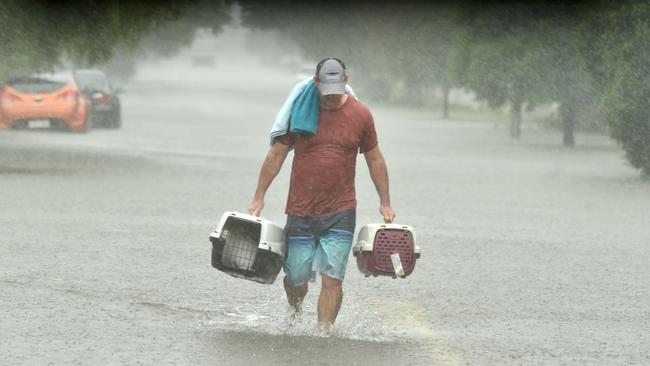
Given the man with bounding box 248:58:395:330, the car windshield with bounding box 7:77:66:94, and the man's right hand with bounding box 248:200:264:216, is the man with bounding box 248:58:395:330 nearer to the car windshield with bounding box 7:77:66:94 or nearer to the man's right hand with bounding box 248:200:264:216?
the man's right hand with bounding box 248:200:264:216

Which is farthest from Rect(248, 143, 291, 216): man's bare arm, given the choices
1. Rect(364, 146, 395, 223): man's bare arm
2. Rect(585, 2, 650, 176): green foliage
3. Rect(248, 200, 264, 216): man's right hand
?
Rect(585, 2, 650, 176): green foliage

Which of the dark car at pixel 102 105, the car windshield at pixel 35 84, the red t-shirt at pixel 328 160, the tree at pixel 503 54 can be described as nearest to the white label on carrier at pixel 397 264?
the red t-shirt at pixel 328 160

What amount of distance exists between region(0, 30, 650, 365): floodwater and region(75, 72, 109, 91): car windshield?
11.4 meters

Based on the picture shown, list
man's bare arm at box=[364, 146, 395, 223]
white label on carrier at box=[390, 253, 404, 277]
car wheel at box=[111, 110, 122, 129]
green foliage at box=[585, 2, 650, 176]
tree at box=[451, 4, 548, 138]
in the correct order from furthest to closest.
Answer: car wheel at box=[111, 110, 122, 129], tree at box=[451, 4, 548, 138], green foliage at box=[585, 2, 650, 176], man's bare arm at box=[364, 146, 395, 223], white label on carrier at box=[390, 253, 404, 277]

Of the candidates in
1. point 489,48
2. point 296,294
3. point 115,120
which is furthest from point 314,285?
point 115,120

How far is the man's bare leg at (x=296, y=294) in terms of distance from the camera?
924 cm

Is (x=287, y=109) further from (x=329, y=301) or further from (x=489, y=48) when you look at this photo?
(x=489, y=48)

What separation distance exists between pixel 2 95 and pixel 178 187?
10.3 metres

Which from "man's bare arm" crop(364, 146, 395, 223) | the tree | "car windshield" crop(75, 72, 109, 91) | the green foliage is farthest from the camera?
"car windshield" crop(75, 72, 109, 91)

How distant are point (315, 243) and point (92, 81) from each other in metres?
31.6

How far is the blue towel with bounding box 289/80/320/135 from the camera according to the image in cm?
898

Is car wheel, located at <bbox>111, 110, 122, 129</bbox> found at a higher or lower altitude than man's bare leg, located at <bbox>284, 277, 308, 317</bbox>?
lower

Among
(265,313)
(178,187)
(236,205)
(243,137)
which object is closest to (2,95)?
(243,137)

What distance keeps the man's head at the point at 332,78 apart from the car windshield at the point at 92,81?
30531 millimetres
